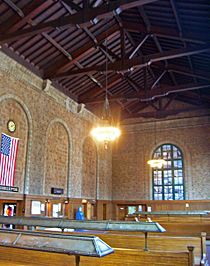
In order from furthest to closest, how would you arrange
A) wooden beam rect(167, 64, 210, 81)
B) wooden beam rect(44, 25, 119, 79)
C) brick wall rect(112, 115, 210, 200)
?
1. brick wall rect(112, 115, 210, 200)
2. wooden beam rect(167, 64, 210, 81)
3. wooden beam rect(44, 25, 119, 79)

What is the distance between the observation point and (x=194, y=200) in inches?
594

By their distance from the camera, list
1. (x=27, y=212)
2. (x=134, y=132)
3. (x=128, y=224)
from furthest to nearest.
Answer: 1. (x=134, y=132)
2. (x=27, y=212)
3. (x=128, y=224)

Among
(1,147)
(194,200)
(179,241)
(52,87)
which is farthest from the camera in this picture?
(194,200)

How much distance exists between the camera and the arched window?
52.2 feet

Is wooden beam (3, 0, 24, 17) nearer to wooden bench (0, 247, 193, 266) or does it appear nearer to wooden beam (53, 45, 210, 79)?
wooden beam (53, 45, 210, 79)

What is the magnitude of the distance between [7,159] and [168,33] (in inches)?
264

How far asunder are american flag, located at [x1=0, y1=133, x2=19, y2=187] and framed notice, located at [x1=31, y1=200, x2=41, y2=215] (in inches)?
48.7

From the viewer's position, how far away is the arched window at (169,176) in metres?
15.9

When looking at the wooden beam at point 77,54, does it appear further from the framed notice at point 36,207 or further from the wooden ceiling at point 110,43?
the framed notice at point 36,207

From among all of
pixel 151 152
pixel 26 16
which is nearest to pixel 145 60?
pixel 26 16

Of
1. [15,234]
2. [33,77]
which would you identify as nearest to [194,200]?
[33,77]

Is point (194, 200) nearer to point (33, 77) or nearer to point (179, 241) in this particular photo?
point (33, 77)

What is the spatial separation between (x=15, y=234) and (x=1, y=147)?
276 inches

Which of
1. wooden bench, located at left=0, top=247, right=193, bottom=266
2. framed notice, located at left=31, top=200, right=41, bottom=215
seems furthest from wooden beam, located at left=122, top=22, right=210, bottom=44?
wooden bench, located at left=0, top=247, right=193, bottom=266
